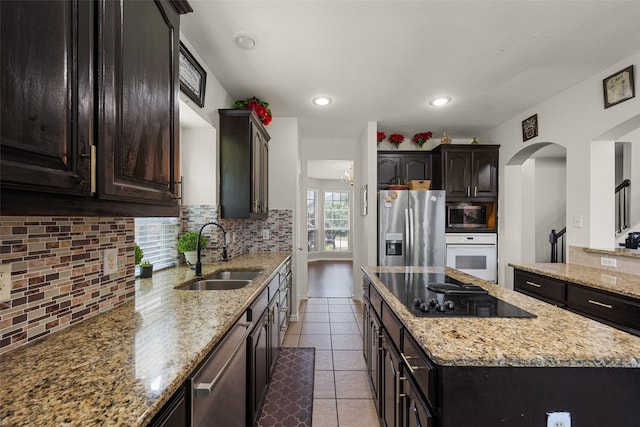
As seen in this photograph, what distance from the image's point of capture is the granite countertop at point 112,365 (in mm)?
604

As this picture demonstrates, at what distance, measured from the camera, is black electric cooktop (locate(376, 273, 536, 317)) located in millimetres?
1248

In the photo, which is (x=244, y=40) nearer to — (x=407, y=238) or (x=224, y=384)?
(x=224, y=384)

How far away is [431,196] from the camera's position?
3.88 meters

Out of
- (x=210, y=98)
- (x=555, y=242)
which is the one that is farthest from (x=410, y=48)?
(x=555, y=242)

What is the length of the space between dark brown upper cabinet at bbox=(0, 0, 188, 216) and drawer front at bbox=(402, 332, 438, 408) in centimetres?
113

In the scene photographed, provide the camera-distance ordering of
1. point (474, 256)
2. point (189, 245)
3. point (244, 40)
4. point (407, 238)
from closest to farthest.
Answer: point (244, 40) → point (189, 245) → point (407, 238) → point (474, 256)

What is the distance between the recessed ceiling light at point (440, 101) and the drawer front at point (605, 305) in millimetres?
2102

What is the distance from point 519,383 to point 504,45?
7.55ft

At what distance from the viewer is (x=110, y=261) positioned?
1.28 m

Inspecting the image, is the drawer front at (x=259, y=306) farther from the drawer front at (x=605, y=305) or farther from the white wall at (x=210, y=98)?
the drawer front at (x=605, y=305)

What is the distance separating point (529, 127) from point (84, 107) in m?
4.22

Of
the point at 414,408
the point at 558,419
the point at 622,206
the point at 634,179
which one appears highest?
the point at 634,179

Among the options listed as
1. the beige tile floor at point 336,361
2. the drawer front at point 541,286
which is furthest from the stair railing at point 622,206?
the beige tile floor at point 336,361

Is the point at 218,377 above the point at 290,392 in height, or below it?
above
